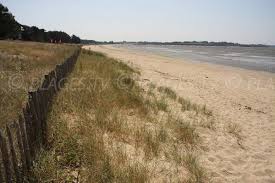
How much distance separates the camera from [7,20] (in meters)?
54.3

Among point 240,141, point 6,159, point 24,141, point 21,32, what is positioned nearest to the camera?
point 6,159

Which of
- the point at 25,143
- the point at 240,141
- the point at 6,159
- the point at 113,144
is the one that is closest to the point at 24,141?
the point at 25,143

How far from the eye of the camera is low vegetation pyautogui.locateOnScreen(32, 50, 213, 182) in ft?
13.7

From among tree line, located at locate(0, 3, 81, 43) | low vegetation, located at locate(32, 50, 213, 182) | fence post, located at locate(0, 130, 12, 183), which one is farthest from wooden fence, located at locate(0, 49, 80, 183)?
tree line, located at locate(0, 3, 81, 43)

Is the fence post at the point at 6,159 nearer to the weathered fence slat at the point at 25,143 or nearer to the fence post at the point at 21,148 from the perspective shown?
the fence post at the point at 21,148

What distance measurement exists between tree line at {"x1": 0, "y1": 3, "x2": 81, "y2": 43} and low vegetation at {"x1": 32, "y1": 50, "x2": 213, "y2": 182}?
51.7m

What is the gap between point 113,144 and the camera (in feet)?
17.9

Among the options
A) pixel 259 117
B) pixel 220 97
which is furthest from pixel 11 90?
pixel 220 97

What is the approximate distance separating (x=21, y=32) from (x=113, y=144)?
231ft

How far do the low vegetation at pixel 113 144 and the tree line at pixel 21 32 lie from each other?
170 feet

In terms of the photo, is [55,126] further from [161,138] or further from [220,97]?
[220,97]

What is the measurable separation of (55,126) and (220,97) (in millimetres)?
8662

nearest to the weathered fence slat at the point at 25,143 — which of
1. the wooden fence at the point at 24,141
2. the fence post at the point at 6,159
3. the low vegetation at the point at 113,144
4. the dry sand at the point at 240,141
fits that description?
the wooden fence at the point at 24,141

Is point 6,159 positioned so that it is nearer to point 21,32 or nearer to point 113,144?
point 113,144
